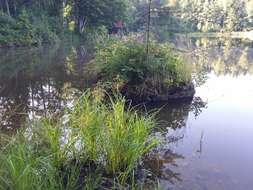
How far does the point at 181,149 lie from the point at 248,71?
9.74m

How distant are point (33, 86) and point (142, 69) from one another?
3.49 metres

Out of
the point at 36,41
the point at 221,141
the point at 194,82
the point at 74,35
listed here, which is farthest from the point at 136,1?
the point at 221,141

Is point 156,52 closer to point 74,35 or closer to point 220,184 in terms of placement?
point 220,184

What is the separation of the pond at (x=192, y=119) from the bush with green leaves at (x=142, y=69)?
0.52 meters

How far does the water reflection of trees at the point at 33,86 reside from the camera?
672cm

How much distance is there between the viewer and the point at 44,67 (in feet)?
44.0

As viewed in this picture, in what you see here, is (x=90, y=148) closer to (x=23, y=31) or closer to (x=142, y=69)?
(x=142, y=69)

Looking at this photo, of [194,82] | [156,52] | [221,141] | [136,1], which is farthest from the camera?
[136,1]

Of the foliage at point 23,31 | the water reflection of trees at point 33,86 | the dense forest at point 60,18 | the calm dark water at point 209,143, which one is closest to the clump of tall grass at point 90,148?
the calm dark water at point 209,143

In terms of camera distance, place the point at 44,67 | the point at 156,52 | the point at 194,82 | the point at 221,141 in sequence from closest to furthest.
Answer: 1. the point at 221,141
2. the point at 156,52
3. the point at 194,82
4. the point at 44,67

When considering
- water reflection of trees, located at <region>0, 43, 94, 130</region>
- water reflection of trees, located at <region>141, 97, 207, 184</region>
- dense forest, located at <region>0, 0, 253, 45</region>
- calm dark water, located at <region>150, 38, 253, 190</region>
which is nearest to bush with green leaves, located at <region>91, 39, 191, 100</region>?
water reflection of trees, located at <region>141, 97, 207, 184</region>

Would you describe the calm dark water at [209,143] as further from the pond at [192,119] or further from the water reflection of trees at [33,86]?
the water reflection of trees at [33,86]

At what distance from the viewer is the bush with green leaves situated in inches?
297

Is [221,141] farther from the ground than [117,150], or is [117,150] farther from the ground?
[117,150]
